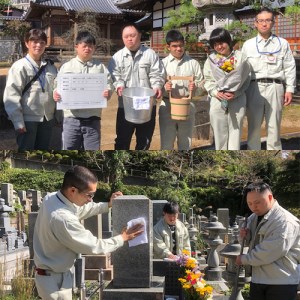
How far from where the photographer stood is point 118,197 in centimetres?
347

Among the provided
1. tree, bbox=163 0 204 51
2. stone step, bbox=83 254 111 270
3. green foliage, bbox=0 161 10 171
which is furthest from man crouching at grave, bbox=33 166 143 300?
green foliage, bbox=0 161 10 171

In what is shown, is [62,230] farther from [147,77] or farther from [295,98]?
[295,98]

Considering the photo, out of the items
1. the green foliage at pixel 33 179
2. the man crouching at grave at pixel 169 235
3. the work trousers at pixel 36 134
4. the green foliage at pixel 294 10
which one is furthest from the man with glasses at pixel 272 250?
the green foliage at pixel 33 179

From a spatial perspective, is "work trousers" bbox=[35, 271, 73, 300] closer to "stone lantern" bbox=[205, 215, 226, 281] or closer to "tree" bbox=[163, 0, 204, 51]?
"stone lantern" bbox=[205, 215, 226, 281]

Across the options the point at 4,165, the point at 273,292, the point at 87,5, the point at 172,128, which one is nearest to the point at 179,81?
the point at 172,128

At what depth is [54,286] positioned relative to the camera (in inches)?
116

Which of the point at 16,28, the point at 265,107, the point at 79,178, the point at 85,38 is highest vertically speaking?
the point at 16,28

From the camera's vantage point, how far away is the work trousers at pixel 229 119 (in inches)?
183

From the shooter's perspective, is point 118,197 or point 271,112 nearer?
point 118,197

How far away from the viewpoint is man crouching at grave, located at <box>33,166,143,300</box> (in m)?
2.86

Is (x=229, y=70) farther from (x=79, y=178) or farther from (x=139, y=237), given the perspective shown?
(x=79, y=178)

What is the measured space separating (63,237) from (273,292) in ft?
4.45

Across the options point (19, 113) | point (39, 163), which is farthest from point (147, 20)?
point (19, 113)

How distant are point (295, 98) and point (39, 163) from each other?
6.66 metres
